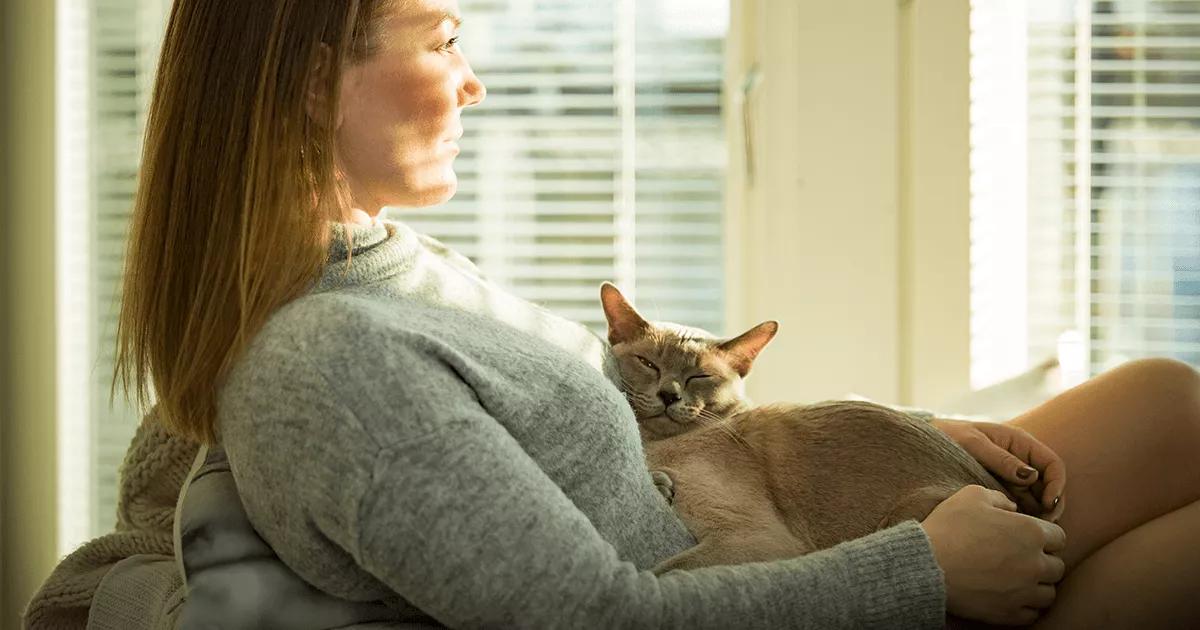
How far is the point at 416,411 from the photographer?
842mm

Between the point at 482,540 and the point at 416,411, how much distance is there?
0.12 metres

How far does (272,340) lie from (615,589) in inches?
14.9

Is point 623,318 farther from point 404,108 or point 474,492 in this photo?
point 474,492

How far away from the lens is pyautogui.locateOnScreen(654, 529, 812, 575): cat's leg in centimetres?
99

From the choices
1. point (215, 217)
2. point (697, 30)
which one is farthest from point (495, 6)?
point (215, 217)

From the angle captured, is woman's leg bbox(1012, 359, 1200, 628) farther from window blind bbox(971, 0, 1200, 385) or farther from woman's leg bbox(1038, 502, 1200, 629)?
window blind bbox(971, 0, 1200, 385)

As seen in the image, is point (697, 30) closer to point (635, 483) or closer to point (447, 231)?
point (447, 231)

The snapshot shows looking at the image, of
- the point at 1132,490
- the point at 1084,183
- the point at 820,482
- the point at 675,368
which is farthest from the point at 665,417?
the point at 1084,183

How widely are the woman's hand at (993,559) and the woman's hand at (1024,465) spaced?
0.32ft

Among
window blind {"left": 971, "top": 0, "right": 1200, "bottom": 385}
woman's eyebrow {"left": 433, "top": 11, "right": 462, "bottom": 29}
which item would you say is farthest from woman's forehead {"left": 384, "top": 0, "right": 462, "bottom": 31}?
window blind {"left": 971, "top": 0, "right": 1200, "bottom": 385}

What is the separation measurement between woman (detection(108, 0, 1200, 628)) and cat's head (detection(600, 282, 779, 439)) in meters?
0.28

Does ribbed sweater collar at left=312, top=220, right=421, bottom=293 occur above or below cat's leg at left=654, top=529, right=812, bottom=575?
above

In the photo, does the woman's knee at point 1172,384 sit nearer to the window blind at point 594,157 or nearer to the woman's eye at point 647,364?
the woman's eye at point 647,364

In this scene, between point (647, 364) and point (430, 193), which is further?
point (647, 364)
